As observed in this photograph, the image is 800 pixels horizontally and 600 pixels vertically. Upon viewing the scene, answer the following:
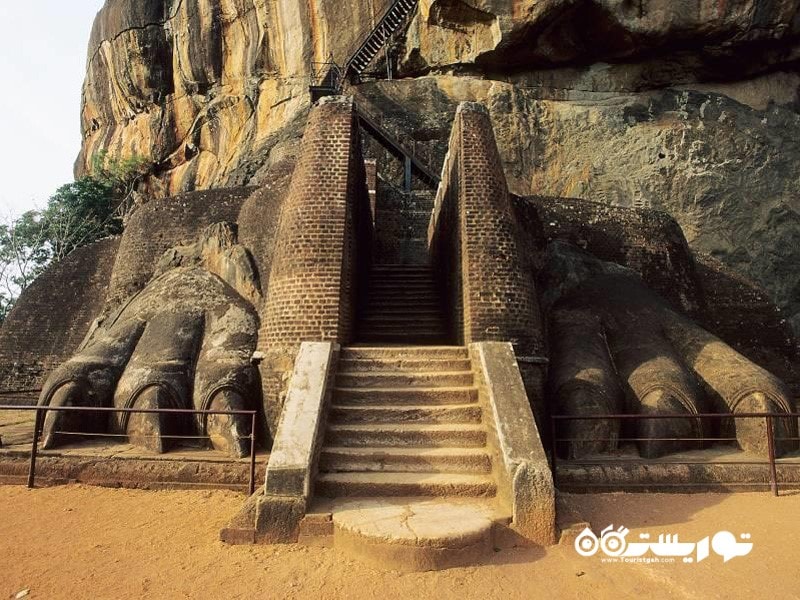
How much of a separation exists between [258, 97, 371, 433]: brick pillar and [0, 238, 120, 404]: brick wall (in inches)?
286

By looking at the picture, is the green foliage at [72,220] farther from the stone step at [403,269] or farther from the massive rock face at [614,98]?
the stone step at [403,269]

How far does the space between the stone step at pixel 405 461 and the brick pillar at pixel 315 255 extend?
1780 mm

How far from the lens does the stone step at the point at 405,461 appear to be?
4.82 m

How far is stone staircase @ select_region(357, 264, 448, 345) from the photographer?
8414mm

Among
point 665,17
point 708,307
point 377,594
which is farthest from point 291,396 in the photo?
point 665,17

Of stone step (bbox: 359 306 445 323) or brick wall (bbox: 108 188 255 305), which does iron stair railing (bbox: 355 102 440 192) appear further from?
stone step (bbox: 359 306 445 323)

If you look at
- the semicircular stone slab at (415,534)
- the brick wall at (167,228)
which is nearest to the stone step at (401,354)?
the semicircular stone slab at (415,534)

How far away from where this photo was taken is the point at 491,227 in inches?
275

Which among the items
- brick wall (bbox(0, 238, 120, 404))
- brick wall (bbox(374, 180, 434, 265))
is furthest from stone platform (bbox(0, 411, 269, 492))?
brick wall (bbox(374, 180, 434, 265))

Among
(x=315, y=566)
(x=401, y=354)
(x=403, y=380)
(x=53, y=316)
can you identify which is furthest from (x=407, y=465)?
(x=53, y=316)

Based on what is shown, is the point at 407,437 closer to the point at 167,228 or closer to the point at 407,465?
the point at 407,465

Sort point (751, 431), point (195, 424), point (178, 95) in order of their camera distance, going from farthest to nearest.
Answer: point (178, 95), point (195, 424), point (751, 431)

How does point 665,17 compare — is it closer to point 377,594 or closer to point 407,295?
point 407,295

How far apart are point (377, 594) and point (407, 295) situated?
6.61 meters
